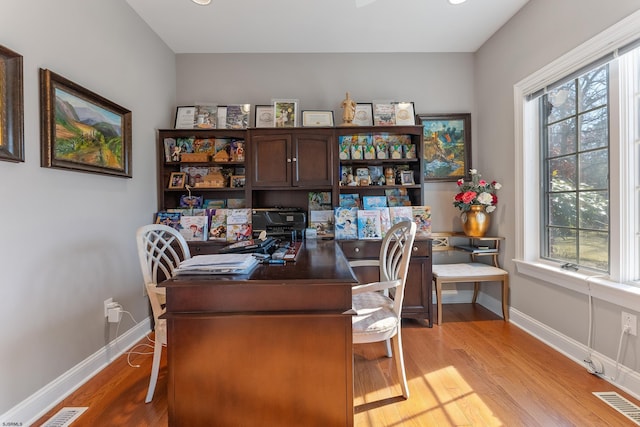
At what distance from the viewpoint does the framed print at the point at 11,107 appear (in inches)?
56.0

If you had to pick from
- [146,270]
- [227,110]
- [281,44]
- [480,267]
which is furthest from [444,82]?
[146,270]

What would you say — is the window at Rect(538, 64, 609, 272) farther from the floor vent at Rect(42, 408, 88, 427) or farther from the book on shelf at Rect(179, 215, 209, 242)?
the floor vent at Rect(42, 408, 88, 427)

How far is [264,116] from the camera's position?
309 cm

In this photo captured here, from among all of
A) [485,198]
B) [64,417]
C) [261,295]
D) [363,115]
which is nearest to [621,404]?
[485,198]

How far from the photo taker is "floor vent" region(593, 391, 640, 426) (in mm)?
1526

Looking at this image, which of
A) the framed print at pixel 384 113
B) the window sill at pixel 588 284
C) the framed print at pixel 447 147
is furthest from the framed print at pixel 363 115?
the window sill at pixel 588 284

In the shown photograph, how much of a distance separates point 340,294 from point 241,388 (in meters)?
0.55

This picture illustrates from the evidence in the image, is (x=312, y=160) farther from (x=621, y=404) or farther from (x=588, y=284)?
(x=621, y=404)

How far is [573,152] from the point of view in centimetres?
221

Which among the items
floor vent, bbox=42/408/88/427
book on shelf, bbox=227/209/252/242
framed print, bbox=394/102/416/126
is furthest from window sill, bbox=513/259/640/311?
floor vent, bbox=42/408/88/427

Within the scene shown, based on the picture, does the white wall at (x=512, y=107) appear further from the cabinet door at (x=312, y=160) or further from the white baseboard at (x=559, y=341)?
the cabinet door at (x=312, y=160)

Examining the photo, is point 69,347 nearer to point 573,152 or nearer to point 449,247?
point 449,247

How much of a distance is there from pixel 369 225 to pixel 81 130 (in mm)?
2256

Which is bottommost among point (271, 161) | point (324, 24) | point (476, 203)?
point (476, 203)
